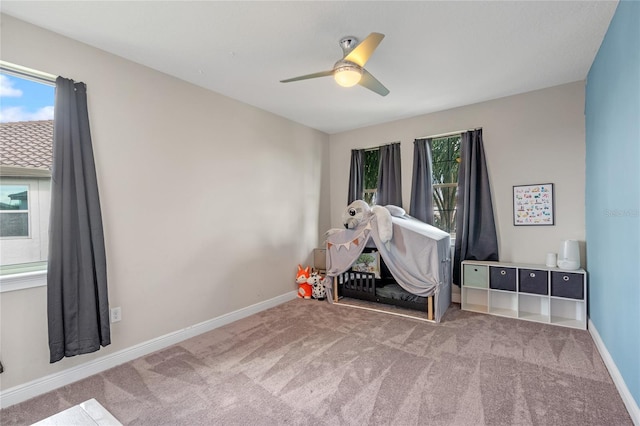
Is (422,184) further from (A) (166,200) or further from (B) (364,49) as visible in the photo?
(A) (166,200)

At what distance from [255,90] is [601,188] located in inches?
133

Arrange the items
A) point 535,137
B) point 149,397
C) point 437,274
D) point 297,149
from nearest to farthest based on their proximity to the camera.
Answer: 1. point 149,397
2. point 437,274
3. point 535,137
4. point 297,149

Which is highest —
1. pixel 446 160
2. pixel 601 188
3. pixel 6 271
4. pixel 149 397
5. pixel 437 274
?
pixel 446 160

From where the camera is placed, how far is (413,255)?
131 inches

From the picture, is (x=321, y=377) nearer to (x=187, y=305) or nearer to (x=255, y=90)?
(x=187, y=305)

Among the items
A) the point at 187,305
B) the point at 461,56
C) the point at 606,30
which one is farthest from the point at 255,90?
the point at 606,30

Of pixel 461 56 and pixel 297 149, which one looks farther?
pixel 297 149

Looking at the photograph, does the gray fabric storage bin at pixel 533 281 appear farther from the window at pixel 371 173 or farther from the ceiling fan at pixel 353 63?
the ceiling fan at pixel 353 63

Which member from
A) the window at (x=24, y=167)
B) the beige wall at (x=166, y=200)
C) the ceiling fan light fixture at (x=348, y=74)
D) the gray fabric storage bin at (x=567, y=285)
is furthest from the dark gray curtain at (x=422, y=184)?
the window at (x=24, y=167)

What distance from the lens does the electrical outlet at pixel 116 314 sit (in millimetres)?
2422

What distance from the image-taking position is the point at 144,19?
80.0 inches

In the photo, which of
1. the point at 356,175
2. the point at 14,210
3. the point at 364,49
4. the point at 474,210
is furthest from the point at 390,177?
the point at 14,210

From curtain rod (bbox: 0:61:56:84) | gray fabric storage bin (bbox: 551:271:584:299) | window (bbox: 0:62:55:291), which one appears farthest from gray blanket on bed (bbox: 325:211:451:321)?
curtain rod (bbox: 0:61:56:84)

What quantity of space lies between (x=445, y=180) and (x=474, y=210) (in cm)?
63
